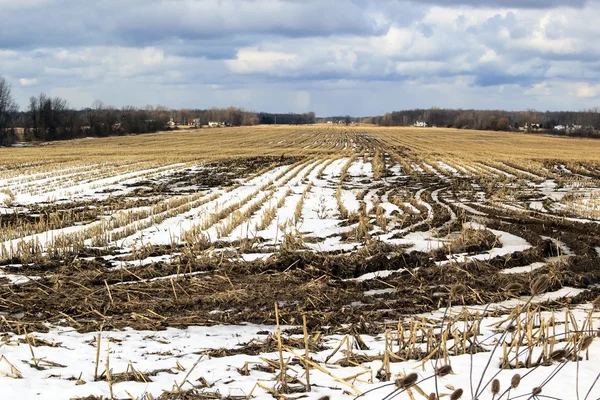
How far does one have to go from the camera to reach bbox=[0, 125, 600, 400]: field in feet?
16.2

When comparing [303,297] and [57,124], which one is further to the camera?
[57,124]

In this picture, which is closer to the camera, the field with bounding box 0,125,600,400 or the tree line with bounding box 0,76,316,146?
the field with bounding box 0,125,600,400

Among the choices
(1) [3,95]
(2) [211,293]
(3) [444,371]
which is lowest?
(2) [211,293]

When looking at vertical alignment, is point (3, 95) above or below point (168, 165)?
above

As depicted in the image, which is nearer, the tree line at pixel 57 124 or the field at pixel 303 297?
the field at pixel 303 297

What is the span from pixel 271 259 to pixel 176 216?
694cm

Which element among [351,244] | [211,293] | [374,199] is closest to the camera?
[211,293]

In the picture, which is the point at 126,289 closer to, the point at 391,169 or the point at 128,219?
the point at 128,219

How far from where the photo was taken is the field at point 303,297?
16.2 feet

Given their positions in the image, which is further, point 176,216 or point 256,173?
point 256,173

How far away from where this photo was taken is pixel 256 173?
29.3 metres

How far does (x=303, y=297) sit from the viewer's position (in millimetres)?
8016

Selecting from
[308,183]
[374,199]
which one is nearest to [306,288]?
[374,199]

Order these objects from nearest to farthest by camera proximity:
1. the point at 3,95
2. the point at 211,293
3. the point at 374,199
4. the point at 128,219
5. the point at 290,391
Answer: the point at 290,391 → the point at 211,293 → the point at 128,219 → the point at 374,199 → the point at 3,95
